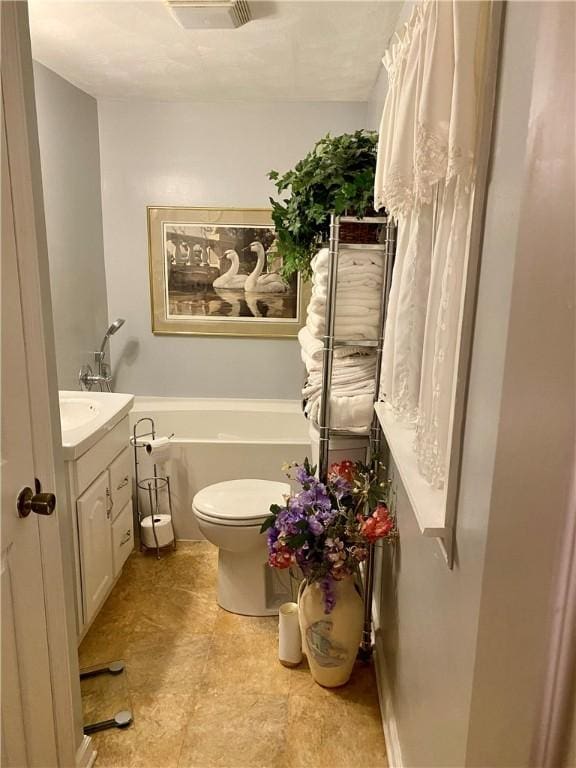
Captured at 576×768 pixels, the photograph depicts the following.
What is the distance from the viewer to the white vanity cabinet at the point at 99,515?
194 cm

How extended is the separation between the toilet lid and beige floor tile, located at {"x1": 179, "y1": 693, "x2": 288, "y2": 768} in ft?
2.04

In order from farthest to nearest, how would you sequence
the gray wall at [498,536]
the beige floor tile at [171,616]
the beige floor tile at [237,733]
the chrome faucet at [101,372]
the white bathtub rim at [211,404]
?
1. the white bathtub rim at [211,404]
2. the chrome faucet at [101,372]
3. the beige floor tile at [171,616]
4. the beige floor tile at [237,733]
5. the gray wall at [498,536]

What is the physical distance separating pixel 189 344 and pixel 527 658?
3043 millimetres

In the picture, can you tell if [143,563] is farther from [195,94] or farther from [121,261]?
[195,94]

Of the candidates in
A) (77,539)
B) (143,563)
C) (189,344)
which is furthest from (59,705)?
(189,344)

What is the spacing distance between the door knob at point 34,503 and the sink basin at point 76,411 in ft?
3.41

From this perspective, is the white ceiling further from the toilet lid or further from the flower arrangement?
the toilet lid

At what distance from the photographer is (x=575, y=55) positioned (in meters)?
0.55

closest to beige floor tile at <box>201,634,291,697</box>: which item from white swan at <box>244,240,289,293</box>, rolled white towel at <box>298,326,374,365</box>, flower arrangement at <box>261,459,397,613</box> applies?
flower arrangement at <box>261,459,397,613</box>

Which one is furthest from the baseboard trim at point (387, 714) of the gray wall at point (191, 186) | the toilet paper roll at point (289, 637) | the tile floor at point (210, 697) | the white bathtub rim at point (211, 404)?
the gray wall at point (191, 186)

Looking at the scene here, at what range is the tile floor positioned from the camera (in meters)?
1.67

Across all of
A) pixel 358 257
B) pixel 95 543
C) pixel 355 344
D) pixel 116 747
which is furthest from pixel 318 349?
pixel 116 747

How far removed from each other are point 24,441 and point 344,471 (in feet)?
3.50

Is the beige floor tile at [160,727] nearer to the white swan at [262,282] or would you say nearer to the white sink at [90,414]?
the white sink at [90,414]
